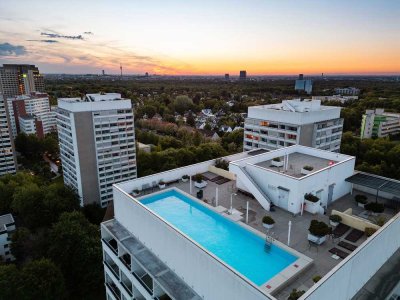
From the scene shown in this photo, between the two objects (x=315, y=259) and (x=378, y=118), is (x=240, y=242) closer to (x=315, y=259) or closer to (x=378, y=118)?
(x=315, y=259)

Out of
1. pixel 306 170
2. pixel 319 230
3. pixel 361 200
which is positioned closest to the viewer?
pixel 319 230

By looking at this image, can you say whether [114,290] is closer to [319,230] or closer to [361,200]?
[319,230]

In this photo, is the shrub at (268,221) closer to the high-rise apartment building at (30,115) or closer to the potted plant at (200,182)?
the potted plant at (200,182)

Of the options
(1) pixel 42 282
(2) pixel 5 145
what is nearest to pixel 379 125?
(1) pixel 42 282

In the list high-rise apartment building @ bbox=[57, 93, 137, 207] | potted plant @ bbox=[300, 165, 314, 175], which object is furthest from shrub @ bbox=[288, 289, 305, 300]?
high-rise apartment building @ bbox=[57, 93, 137, 207]

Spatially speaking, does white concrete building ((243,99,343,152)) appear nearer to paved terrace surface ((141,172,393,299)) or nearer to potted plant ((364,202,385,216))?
paved terrace surface ((141,172,393,299))

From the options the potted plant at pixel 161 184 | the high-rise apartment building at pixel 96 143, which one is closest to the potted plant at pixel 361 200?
the potted plant at pixel 161 184
